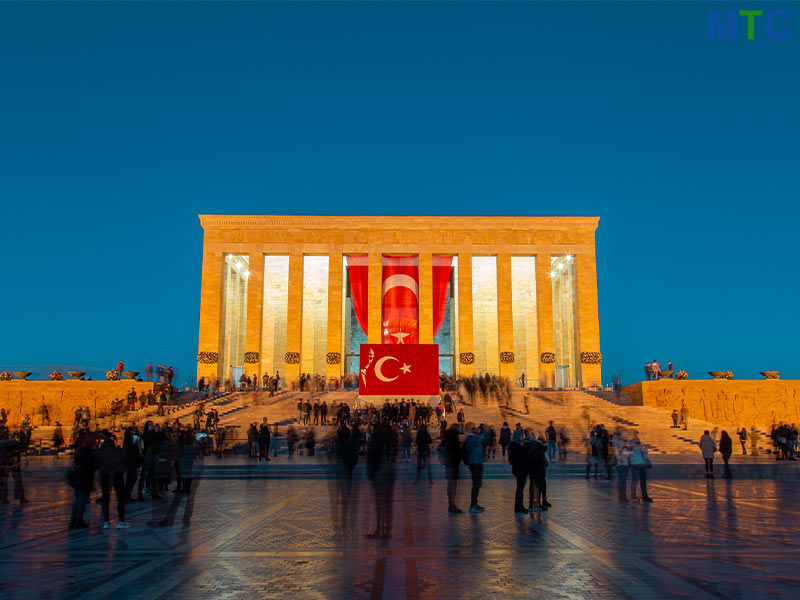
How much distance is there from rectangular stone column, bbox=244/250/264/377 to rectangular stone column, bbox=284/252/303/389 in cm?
189

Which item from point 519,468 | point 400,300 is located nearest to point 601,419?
point 400,300

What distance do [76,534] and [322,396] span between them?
26.6m

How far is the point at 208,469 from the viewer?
722 inches

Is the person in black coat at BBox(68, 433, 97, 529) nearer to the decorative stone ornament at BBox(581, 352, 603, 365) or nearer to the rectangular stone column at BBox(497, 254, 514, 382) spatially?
the rectangular stone column at BBox(497, 254, 514, 382)

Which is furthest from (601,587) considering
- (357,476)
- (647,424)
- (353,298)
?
(353,298)

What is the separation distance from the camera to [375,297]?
46.2 metres

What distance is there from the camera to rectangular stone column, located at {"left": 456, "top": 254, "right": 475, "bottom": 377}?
45250mm

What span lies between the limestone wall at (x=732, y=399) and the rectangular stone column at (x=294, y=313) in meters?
21.6

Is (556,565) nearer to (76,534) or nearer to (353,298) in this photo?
(76,534)

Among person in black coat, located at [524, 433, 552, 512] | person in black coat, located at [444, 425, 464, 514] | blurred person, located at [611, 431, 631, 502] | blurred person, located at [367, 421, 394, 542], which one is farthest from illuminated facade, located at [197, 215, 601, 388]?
blurred person, located at [367, 421, 394, 542]

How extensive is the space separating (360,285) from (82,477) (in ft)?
121

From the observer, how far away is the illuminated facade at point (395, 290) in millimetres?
45125

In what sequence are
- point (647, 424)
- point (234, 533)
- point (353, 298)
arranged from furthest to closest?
1. point (353, 298)
2. point (647, 424)
3. point (234, 533)

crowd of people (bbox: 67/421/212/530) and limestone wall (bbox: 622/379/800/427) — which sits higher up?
limestone wall (bbox: 622/379/800/427)
